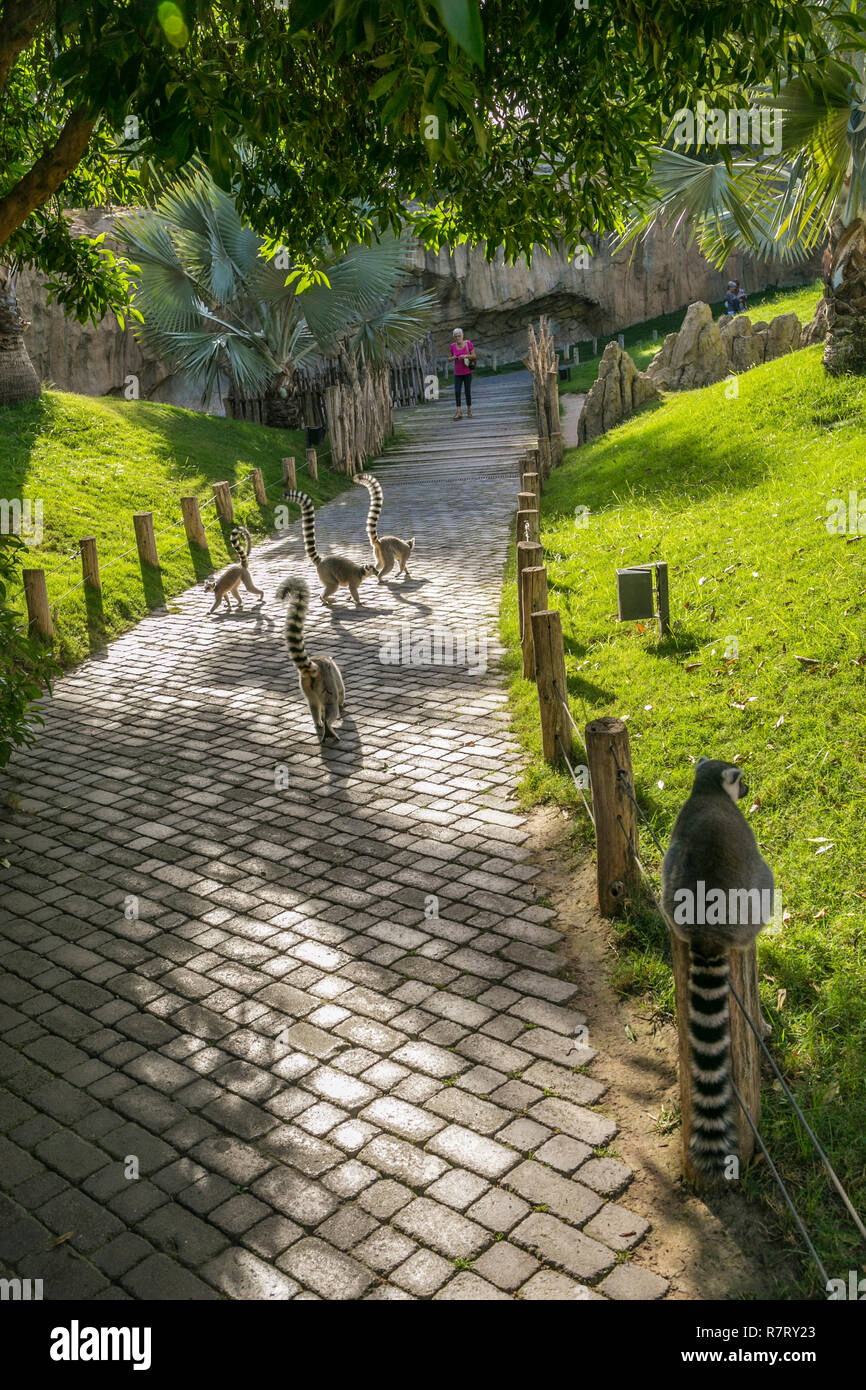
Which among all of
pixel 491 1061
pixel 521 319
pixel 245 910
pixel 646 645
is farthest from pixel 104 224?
pixel 491 1061

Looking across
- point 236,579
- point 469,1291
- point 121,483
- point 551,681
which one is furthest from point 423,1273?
point 121,483

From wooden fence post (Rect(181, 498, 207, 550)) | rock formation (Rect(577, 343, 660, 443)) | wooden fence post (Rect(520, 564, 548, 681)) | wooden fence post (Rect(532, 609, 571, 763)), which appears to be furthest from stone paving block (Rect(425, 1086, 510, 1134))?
rock formation (Rect(577, 343, 660, 443))

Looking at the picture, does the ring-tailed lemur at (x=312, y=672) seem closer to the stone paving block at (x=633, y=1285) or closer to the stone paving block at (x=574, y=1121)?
the stone paving block at (x=574, y=1121)

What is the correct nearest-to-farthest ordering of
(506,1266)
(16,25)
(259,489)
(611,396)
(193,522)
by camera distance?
(506,1266) → (16,25) → (193,522) → (259,489) → (611,396)

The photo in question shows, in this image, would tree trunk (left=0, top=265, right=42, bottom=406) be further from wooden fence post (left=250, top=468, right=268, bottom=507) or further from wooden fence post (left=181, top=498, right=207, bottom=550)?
wooden fence post (left=181, top=498, right=207, bottom=550)

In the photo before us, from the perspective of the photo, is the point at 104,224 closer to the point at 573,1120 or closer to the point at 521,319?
the point at 521,319

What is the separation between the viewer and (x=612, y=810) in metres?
5.81

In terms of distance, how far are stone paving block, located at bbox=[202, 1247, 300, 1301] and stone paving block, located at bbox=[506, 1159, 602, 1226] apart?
96 cm

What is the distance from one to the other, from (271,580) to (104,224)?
19.4 m

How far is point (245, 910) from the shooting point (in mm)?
6602

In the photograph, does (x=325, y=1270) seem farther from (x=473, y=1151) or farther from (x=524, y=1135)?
(x=524, y=1135)

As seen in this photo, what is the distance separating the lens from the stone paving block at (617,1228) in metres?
3.96

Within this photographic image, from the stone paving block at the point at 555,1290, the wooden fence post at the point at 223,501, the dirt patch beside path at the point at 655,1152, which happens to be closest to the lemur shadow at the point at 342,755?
the dirt patch beside path at the point at 655,1152

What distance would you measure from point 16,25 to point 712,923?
5.71 m
